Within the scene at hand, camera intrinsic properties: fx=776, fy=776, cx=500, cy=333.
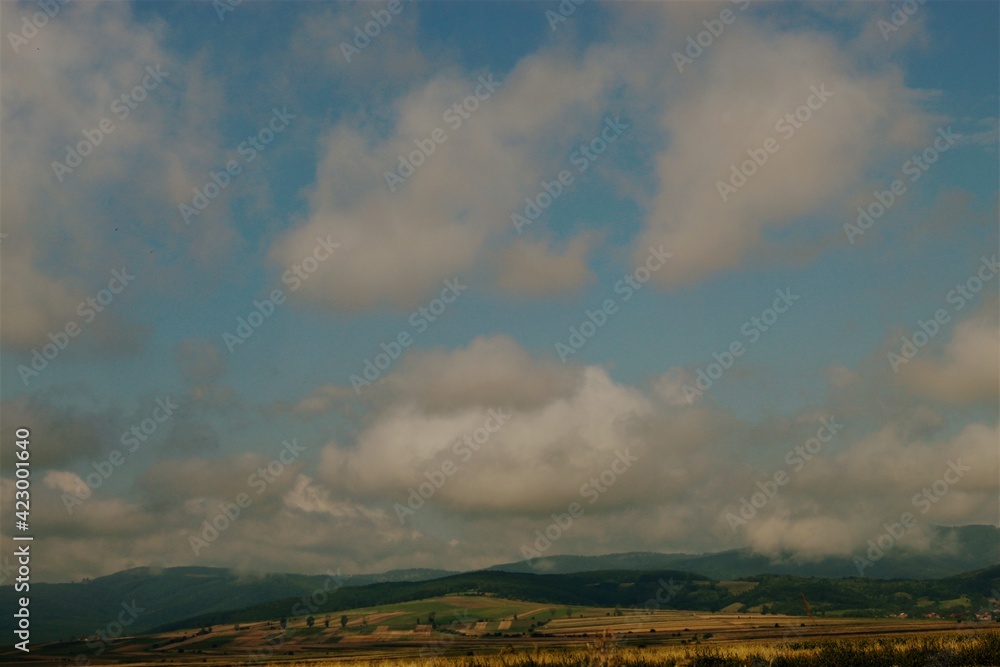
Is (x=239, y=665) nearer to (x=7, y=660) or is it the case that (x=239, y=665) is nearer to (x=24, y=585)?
(x=24, y=585)

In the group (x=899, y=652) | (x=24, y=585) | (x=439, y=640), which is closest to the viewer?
(x=899, y=652)

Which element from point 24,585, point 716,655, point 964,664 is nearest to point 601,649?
point 964,664

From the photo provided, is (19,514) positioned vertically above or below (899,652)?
above

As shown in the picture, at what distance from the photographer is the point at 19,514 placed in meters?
54.0

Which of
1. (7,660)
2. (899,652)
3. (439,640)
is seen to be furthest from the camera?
(439,640)

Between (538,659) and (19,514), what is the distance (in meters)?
40.8

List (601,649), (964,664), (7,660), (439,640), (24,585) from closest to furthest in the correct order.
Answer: (601,649), (964,664), (24,585), (7,660), (439,640)

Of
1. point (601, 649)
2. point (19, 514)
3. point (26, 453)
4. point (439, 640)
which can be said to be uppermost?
point (26, 453)

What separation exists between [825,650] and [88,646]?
190332 millimetres

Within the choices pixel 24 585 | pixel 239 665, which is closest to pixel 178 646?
pixel 239 665

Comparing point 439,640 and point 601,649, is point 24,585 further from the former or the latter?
point 439,640

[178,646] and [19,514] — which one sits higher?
[19,514]

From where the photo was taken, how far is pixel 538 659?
212 feet

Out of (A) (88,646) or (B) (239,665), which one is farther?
(A) (88,646)
